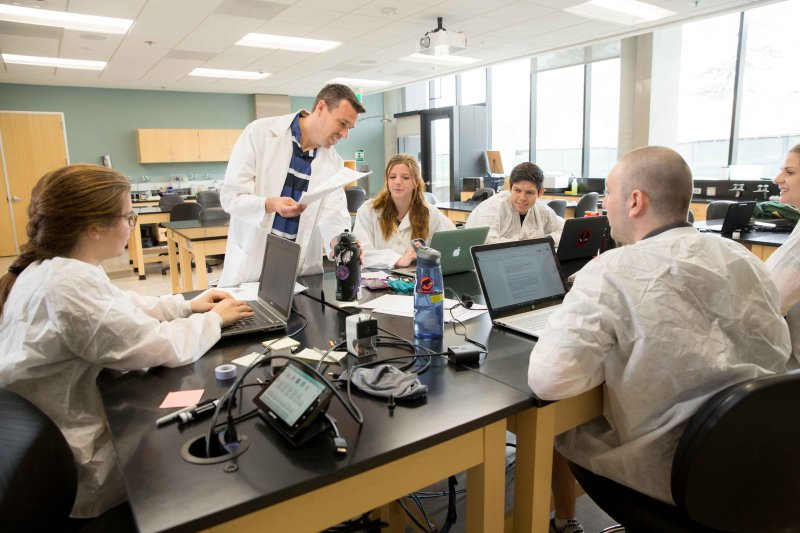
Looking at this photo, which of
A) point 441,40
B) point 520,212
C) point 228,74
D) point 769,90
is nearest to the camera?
point 520,212

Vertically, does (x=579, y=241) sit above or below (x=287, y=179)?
below

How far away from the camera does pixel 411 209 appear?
2.91 m

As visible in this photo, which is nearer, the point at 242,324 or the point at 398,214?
the point at 242,324

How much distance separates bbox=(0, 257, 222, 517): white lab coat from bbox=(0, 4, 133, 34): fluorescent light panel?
4.77 meters

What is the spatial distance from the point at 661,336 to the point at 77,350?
48.2 inches

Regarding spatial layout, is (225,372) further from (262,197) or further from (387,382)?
(262,197)

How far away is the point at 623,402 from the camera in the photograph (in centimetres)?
112

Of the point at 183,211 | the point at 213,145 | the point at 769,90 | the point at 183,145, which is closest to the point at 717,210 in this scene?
the point at 769,90

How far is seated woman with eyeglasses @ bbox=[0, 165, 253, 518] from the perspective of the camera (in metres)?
1.08

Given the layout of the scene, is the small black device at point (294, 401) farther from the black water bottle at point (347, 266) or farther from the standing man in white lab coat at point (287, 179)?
the standing man in white lab coat at point (287, 179)

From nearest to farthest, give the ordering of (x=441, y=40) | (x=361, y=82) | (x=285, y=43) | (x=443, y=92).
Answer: (x=441, y=40), (x=285, y=43), (x=361, y=82), (x=443, y=92)

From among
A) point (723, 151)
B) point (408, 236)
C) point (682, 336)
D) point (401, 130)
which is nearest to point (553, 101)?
point (723, 151)

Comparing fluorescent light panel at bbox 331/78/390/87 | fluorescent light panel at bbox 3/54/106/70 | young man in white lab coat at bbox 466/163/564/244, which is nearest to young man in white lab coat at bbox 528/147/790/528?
young man in white lab coat at bbox 466/163/564/244

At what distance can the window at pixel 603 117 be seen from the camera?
6957 mm
